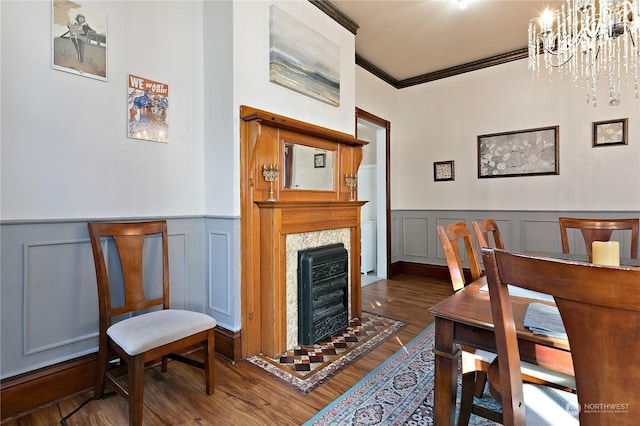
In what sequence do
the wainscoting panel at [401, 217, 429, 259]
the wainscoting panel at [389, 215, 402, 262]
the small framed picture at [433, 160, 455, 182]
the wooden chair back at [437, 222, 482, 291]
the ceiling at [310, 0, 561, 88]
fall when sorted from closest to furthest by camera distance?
1. the wooden chair back at [437, 222, 482, 291]
2. the ceiling at [310, 0, 561, 88]
3. the small framed picture at [433, 160, 455, 182]
4. the wainscoting panel at [401, 217, 429, 259]
5. the wainscoting panel at [389, 215, 402, 262]

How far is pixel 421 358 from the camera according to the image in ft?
7.37

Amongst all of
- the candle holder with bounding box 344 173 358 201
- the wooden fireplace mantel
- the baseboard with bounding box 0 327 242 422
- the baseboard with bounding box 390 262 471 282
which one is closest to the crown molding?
the wooden fireplace mantel

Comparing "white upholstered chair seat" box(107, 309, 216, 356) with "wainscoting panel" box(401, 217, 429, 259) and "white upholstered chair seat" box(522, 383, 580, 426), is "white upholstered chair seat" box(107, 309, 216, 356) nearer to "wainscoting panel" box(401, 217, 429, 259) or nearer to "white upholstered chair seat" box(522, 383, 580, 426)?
"white upholstered chair seat" box(522, 383, 580, 426)

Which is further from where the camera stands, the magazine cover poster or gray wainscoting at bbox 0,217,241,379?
the magazine cover poster

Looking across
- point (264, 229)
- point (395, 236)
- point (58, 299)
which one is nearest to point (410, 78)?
point (395, 236)

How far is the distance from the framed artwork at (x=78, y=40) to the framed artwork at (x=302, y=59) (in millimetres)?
1125

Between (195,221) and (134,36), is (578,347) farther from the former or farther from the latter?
(134,36)

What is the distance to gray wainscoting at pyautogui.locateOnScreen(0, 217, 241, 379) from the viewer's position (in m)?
1.63

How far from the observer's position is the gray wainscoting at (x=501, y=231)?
3.63m

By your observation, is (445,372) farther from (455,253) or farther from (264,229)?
(264,229)

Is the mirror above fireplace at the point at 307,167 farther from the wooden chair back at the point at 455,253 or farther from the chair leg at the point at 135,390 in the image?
the chair leg at the point at 135,390

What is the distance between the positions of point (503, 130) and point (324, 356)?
12.0ft

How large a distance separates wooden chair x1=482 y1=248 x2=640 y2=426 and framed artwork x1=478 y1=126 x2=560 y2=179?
393cm

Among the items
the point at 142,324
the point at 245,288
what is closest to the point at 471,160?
the point at 245,288
